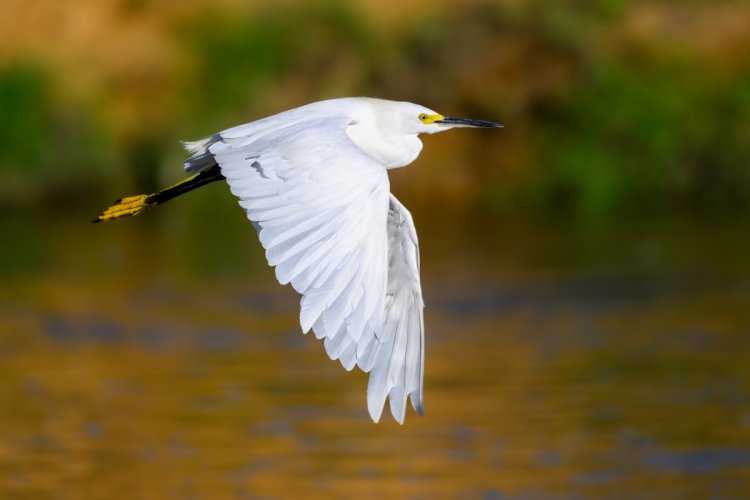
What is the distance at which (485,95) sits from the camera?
56.6 ft

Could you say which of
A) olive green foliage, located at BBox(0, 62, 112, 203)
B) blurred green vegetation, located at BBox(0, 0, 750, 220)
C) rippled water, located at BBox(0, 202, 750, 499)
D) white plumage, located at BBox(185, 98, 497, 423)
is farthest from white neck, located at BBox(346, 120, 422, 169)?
olive green foliage, located at BBox(0, 62, 112, 203)

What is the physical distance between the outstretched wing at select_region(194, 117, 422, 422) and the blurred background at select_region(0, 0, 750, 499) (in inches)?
105

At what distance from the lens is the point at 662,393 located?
400 inches

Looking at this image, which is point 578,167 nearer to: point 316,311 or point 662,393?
point 662,393

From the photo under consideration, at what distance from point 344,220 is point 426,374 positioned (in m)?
5.06

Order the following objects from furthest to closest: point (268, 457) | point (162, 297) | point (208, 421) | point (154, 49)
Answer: point (154, 49), point (162, 297), point (208, 421), point (268, 457)

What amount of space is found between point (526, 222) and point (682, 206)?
168 centimetres

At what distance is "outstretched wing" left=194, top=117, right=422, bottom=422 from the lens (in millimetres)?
5492

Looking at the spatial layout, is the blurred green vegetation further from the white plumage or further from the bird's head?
the white plumage

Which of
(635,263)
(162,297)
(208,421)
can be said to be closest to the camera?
(208,421)

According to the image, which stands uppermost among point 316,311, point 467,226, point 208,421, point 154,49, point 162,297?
point 154,49

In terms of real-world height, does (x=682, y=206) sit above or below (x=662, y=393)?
above

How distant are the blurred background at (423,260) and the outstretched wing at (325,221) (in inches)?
105

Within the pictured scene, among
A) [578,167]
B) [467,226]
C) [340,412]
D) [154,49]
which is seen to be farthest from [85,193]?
[340,412]
